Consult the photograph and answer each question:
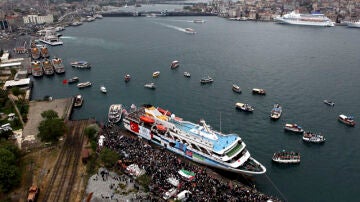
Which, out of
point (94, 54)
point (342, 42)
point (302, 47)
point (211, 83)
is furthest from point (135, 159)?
point (342, 42)

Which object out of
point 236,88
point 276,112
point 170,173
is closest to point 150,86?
point 236,88

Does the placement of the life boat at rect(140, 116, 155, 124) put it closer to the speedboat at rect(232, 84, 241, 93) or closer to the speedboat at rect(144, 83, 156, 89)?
the speedboat at rect(144, 83, 156, 89)

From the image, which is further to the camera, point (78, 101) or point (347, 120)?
point (78, 101)

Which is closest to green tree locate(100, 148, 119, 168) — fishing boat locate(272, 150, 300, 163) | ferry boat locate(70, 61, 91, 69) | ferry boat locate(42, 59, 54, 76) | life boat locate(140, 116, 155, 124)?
life boat locate(140, 116, 155, 124)

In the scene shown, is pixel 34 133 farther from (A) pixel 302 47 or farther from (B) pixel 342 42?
(B) pixel 342 42

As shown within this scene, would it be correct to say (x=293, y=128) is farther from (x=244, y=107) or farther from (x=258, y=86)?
(x=258, y=86)

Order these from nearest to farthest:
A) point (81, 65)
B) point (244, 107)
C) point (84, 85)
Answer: point (244, 107)
point (84, 85)
point (81, 65)
